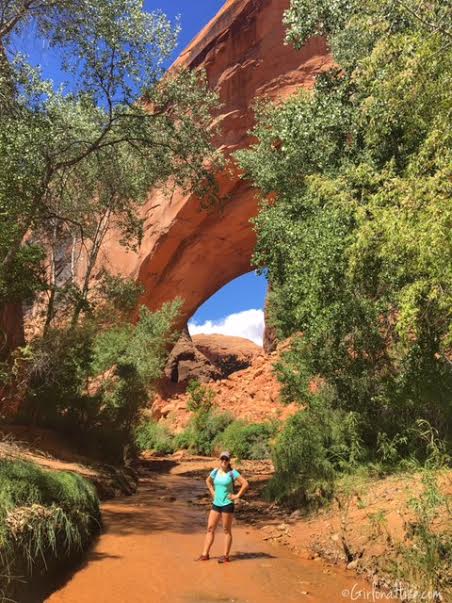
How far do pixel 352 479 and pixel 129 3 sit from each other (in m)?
9.13

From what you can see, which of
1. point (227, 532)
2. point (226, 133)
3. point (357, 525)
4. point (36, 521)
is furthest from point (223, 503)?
point (226, 133)

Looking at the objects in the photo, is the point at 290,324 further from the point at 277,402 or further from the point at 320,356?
the point at 277,402

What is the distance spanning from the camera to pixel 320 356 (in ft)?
30.3

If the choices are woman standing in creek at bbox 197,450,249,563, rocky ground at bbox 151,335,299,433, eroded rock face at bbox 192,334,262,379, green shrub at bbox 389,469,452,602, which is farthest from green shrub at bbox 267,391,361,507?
eroded rock face at bbox 192,334,262,379

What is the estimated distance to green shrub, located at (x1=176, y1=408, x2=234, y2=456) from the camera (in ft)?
77.0

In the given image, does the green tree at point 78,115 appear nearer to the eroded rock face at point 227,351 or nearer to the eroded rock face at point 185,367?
the eroded rock face at point 185,367

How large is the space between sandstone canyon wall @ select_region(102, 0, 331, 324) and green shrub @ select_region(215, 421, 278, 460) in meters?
8.30

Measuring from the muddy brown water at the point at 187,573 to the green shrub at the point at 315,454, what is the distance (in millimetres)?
1354

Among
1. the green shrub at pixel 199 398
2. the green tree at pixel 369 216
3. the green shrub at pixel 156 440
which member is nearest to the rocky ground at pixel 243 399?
the green shrub at pixel 199 398

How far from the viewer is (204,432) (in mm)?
23812

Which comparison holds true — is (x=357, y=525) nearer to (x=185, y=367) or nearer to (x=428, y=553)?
(x=428, y=553)

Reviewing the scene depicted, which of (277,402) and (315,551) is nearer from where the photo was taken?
(315,551)

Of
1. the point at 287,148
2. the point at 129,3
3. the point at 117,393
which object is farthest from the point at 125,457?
the point at 129,3

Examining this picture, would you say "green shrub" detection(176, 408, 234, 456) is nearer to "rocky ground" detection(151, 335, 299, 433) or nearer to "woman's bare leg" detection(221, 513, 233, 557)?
"rocky ground" detection(151, 335, 299, 433)
